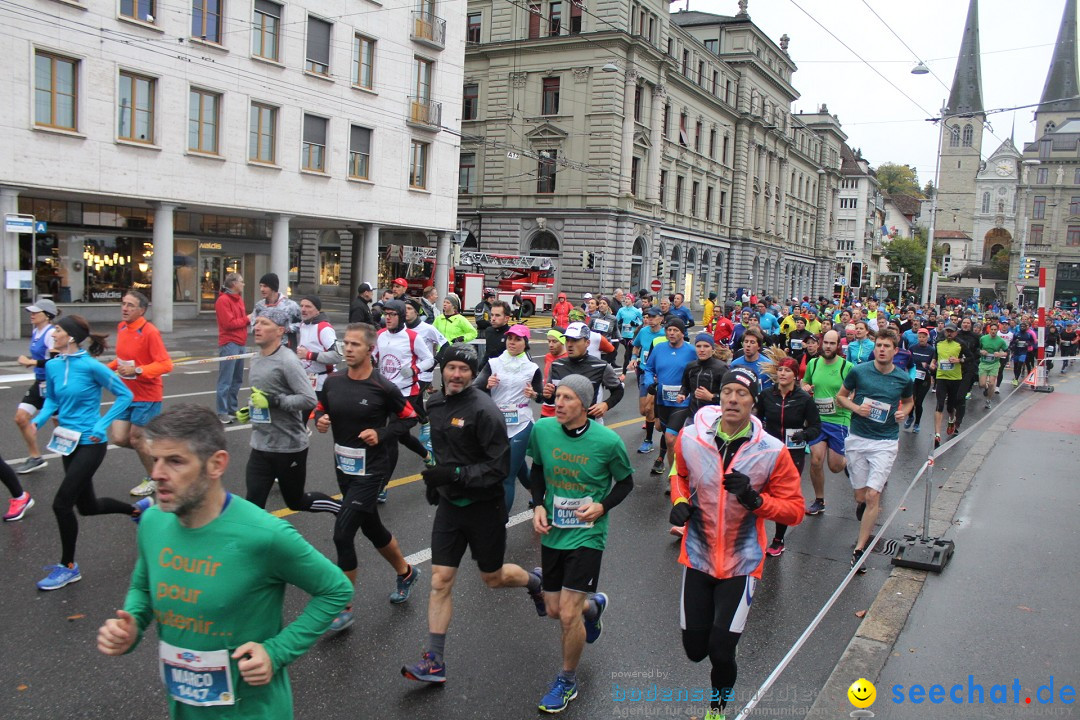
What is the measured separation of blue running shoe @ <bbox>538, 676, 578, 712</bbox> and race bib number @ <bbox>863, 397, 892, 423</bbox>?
403cm

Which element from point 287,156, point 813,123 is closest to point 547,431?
point 287,156

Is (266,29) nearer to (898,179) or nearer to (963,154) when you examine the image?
(963,154)

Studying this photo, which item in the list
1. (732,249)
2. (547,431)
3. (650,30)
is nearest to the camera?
(547,431)

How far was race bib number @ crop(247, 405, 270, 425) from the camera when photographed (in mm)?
5570

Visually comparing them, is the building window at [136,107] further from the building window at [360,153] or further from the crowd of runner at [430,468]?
the crowd of runner at [430,468]

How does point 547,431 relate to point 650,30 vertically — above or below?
below

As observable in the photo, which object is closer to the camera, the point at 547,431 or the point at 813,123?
the point at 547,431

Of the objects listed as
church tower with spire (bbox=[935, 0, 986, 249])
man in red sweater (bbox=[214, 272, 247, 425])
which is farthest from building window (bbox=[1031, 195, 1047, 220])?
man in red sweater (bbox=[214, 272, 247, 425])

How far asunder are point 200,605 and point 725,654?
2.51 metres

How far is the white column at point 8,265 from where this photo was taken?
19.7 m

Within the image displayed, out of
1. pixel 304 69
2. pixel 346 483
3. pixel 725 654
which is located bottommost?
pixel 725 654

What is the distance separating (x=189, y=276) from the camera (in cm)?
2841

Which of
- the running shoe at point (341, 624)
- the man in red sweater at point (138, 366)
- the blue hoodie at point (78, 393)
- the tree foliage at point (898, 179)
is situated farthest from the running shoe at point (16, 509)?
the tree foliage at point (898, 179)

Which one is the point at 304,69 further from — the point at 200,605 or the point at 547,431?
the point at 200,605
